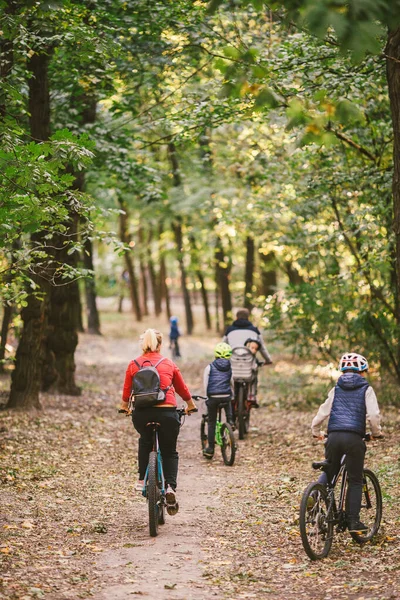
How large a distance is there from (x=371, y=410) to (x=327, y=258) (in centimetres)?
1082

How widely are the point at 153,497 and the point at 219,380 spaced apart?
14.6 ft

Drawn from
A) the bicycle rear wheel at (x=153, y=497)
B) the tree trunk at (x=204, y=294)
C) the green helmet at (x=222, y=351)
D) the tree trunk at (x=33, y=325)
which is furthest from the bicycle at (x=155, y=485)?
the tree trunk at (x=204, y=294)

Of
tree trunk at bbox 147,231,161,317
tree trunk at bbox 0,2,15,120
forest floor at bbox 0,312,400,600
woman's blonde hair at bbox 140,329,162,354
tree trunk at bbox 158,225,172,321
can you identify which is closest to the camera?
forest floor at bbox 0,312,400,600

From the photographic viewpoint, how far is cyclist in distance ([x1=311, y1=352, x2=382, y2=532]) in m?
7.20

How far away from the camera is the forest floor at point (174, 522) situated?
6340 millimetres

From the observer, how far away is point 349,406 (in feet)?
23.7

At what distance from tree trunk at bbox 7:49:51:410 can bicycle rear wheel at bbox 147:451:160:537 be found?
713 cm

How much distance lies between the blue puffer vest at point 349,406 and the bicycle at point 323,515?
241 millimetres

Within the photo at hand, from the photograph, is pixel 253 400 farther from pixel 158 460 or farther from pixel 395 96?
pixel 395 96

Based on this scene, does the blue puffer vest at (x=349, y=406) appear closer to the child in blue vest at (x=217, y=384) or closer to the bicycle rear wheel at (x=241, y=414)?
the child in blue vest at (x=217, y=384)

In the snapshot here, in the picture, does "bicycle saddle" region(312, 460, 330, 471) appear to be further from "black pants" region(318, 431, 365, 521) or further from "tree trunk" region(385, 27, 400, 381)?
"tree trunk" region(385, 27, 400, 381)

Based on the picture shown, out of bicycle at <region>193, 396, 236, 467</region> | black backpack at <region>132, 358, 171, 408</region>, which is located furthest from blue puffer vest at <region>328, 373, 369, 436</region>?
bicycle at <region>193, 396, 236, 467</region>

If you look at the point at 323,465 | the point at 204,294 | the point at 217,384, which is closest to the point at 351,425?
the point at 323,465

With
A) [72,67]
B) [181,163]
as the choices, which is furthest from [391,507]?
[181,163]
